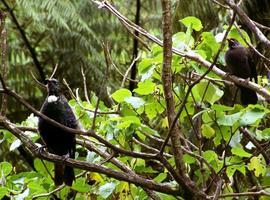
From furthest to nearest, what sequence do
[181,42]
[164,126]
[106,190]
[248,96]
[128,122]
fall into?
[248,96] < [164,126] < [106,190] < [181,42] < [128,122]

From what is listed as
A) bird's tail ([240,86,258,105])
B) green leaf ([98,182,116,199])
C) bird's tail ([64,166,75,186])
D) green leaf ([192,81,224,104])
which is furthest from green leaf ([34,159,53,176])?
bird's tail ([240,86,258,105])

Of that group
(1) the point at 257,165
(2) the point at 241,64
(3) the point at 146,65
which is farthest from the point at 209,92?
(2) the point at 241,64

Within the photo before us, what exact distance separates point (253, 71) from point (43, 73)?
199 cm

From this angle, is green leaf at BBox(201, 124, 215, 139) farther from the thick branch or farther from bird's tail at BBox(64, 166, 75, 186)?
bird's tail at BBox(64, 166, 75, 186)

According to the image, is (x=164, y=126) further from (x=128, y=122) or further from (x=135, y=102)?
(x=128, y=122)

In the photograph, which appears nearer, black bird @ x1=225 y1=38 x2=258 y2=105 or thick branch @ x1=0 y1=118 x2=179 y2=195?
thick branch @ x1=0 y1=118 x2=179 y2=195

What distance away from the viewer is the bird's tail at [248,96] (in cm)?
284

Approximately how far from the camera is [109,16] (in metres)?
4.83

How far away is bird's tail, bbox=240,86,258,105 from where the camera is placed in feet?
9.33

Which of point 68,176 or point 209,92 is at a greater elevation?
point 209,92

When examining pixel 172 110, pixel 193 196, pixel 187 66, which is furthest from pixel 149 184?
pixel 187 66

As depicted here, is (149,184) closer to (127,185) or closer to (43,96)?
(127,185)

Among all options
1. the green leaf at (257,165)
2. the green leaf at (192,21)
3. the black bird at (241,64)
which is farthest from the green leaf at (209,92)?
the black bird at (241,64)

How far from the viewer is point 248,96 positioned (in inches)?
113
